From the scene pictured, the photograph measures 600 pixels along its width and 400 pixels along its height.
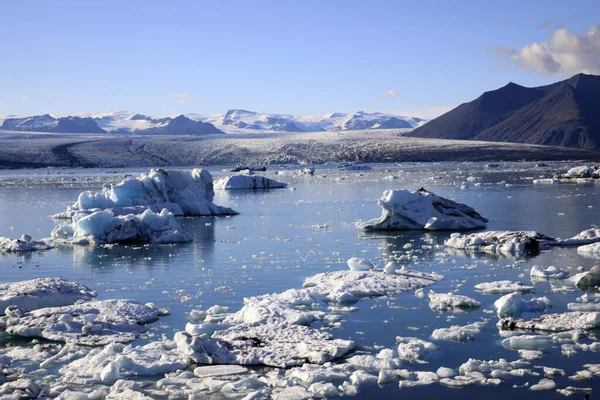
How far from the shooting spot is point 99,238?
18703 mm

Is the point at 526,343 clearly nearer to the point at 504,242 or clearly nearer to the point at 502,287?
the point at 502,287

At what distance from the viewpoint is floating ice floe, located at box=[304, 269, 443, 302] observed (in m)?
11.1

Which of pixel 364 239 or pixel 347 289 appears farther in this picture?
pixel 364 239

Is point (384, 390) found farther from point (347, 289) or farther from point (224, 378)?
point (347, 289)

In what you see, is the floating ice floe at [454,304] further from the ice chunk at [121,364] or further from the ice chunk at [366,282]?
the ice chunk at [121,364]

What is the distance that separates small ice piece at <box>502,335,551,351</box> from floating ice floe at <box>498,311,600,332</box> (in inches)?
22.8

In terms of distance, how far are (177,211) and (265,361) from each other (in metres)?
18.9

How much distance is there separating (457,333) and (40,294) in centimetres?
667

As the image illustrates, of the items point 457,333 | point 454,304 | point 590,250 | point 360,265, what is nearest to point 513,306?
point 454,304

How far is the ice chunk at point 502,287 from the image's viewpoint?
1097 centimetres

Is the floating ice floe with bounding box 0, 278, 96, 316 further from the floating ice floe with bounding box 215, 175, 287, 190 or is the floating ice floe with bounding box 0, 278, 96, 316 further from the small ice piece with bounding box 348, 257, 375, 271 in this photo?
the floating ice floe with bounding box 215, 175, 287, 190

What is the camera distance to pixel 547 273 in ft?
39.3

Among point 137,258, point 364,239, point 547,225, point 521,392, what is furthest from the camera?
point 547,225

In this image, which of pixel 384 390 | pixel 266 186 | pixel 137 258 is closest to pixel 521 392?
pixel 384 390
